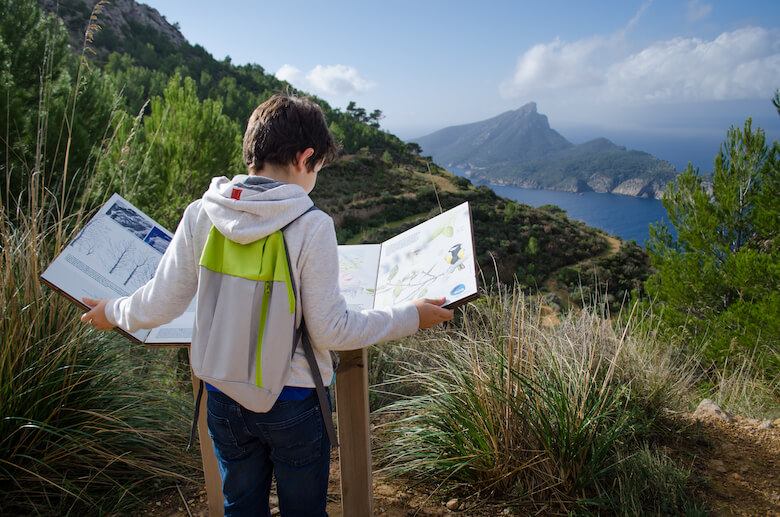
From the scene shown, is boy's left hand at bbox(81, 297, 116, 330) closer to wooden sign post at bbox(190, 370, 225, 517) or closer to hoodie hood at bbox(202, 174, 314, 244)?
wooden sign post at bbox(190, 370, 225, 517)

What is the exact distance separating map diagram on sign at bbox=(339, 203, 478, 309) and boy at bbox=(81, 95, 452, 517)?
0.10 meters

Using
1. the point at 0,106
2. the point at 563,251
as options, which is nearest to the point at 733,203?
the point at 0,106

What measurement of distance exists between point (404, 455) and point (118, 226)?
4.68 feet

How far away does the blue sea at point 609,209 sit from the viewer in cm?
3731

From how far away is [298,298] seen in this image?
1037 mm

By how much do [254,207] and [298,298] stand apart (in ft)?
0.72

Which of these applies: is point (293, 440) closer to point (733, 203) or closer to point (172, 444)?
point (172, 444)

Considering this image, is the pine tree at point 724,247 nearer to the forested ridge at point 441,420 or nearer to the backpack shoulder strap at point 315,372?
the forested ridge at point 441,420

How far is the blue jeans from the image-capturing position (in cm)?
108

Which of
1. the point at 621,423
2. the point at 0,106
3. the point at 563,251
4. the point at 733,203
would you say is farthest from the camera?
the point at 563,251

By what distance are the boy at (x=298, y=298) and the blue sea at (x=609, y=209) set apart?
32.5 meters

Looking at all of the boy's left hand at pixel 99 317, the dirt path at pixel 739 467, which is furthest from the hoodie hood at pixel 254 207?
the dirt path at pixel 739 467

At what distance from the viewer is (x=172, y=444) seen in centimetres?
204

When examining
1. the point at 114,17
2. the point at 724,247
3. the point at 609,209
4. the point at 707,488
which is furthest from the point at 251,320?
the point at 114,17
